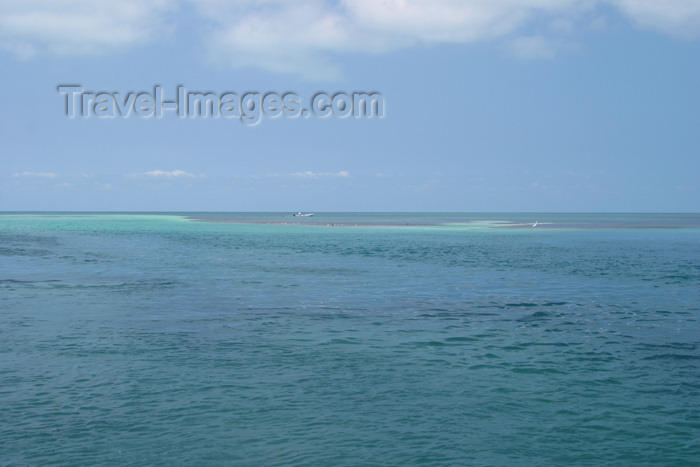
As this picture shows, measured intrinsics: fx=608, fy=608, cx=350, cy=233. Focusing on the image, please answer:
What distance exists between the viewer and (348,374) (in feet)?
43.2

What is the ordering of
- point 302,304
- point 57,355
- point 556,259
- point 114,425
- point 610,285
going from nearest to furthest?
point 114,425 → point 57,355 → point 302,304 → point 610,285 → point 556,259

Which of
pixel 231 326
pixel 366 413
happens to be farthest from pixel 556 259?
pixel 366 413

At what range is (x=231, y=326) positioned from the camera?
18250mm

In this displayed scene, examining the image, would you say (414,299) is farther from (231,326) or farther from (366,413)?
(366,413)

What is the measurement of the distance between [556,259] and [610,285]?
14.8 metres

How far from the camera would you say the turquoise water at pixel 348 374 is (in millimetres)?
9438

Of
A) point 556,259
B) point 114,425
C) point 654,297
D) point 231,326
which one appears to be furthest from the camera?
point 556,259

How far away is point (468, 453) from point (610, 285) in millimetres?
21958

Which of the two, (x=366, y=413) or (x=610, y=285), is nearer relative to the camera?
(x=366, y=413)

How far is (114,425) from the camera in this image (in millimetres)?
10102

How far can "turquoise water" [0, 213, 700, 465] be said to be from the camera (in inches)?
372

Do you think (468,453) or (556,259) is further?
(556,259)

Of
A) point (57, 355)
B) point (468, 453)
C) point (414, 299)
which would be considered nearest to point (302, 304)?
point (414, 299)

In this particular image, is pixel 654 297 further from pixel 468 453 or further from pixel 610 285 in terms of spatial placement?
pixel 468 453
